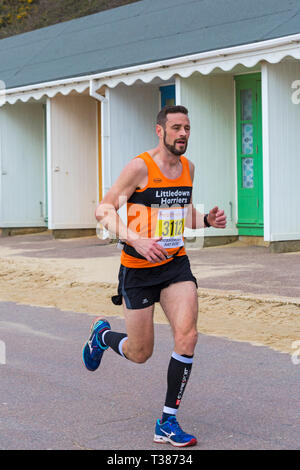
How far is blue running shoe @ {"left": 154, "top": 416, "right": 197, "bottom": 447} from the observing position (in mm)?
5094

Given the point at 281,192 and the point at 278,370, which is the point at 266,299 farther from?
the point at 281,192

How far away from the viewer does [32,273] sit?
44.7ft

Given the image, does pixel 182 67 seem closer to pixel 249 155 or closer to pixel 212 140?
pixel 212 140

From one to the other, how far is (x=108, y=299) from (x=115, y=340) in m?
5.10

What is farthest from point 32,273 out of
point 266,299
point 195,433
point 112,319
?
point 195,433

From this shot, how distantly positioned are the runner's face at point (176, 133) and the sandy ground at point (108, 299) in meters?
2.85

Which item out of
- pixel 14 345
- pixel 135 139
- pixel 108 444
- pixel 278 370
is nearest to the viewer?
pixel 108 444

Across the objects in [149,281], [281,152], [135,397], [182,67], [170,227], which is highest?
[182,67]

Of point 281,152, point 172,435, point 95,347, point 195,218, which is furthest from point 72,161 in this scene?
point 172,435

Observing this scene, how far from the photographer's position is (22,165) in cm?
2080

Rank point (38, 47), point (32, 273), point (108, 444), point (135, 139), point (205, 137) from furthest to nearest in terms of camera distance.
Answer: point (38, 47) → point (135, 139) → point (205, 137) → point (32, 273) → point (108, 444)

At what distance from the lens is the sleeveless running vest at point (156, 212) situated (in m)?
5.63

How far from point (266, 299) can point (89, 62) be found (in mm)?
9326

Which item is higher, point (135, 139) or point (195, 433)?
point (135, 139)
